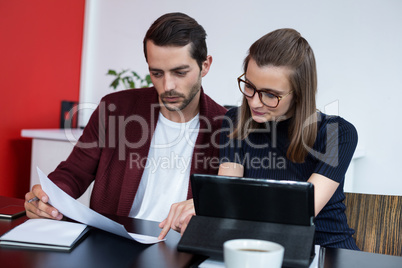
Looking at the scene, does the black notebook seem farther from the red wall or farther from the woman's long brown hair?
the red wall

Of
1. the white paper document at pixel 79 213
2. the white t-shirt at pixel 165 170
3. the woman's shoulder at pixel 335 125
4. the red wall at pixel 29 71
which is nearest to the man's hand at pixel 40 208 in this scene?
the white paper document at pixel 79 213

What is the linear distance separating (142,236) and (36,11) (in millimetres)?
2247

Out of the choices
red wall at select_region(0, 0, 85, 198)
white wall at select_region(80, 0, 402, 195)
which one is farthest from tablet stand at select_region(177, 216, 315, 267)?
red wall at select_region(0, 0, 85, 198)

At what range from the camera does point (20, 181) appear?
2.83 meters

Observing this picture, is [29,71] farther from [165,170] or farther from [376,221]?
[376,221]

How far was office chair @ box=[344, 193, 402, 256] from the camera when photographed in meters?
1.25

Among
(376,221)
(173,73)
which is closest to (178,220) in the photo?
(376,221)

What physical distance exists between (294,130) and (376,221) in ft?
1.15

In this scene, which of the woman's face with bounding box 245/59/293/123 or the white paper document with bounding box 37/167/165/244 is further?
the woman's face with bounding box 245/59/293/123

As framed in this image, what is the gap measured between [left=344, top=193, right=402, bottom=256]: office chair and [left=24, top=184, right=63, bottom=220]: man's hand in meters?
0.84

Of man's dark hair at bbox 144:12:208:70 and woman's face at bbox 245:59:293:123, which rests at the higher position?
man's dark hair at bbox 144:12:208:70

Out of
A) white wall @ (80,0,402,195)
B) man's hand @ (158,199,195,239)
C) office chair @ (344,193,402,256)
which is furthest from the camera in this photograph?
white wall @ (80,0,402,195)

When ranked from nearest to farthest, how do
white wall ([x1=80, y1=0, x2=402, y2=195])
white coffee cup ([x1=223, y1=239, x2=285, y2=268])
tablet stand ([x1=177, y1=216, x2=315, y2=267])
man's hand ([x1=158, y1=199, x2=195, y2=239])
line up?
white coffee cup ([x1=223, y1=239, x2=285, y2=268]) < tablet stand ([x1=177, y1=216, x2=315, y2=267]) < man's hand ([x1=158, y1=199, x2=195, y2=239]) < white wall ([x1=80, y1=0, x2=402, y2=195])

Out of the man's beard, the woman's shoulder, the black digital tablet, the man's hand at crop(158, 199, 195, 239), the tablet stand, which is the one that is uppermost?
the man's beard
